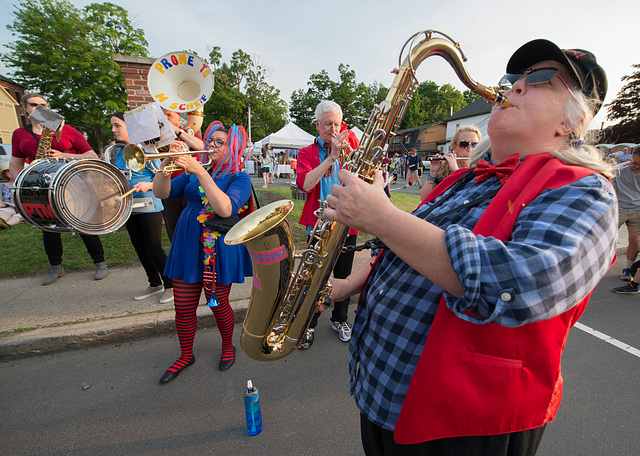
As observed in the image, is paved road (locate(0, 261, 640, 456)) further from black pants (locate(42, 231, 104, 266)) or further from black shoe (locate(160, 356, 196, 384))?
black pants (locate(42, 231, 104, 266))

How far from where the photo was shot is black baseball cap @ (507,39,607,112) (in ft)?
3.39

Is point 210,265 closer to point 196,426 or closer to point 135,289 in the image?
point 196,426

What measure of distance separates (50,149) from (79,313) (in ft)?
6.34

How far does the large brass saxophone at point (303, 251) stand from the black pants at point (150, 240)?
8.85ft

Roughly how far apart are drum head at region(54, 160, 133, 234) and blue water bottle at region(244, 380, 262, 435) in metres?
1.98

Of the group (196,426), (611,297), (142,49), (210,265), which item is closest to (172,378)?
(196,426)

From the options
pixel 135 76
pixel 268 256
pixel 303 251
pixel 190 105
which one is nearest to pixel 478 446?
pixel 303 251

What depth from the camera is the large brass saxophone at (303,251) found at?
1.41 m

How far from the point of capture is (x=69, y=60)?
17.5m

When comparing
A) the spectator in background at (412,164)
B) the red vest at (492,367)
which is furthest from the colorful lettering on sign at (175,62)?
the spectator in background at (412,164)

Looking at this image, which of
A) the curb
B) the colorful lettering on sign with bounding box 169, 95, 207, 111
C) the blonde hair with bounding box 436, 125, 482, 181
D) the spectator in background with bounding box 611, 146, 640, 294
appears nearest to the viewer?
the curb

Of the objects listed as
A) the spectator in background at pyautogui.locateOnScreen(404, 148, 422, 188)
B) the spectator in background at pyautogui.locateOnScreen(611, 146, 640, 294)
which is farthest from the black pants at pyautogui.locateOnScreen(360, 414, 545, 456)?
the spectator in background at pyautogui.locateOnScreen(404, 148, 422, 188)

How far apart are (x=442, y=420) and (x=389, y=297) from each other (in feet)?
1.36

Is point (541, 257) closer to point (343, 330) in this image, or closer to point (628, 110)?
point (343, 330)
